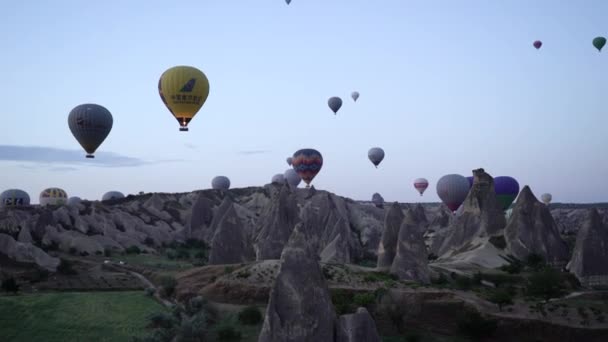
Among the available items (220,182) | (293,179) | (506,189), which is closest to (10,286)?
(506,189)

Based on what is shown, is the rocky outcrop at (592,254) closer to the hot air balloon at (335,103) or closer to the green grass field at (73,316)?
the green grass field at (73,316)

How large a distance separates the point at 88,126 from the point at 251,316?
35.8 metres

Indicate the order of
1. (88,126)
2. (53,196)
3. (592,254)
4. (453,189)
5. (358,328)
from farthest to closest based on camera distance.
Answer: (53,196) < (453,189) < (88,126) < (592,254) < (358,328)

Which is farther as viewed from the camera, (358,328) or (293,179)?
(293,179)

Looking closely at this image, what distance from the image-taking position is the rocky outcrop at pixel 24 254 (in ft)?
174

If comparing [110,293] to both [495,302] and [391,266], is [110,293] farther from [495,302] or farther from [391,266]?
[495,302]

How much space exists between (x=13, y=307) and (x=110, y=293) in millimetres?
7461

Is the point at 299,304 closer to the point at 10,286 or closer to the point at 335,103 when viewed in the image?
the point at 10,286

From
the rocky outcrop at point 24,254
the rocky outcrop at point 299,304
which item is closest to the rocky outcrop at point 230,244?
the rocky outcrop at point 24,254

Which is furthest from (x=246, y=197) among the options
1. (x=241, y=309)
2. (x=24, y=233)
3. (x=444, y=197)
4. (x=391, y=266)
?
(x=241, y=309)

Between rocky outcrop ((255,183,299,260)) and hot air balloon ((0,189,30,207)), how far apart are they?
285ft

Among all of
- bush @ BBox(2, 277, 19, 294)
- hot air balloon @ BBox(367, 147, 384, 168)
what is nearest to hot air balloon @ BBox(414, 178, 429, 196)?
hot air balloon @ BBox(367, 147, 384, 168)

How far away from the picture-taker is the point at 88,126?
60.9 metres

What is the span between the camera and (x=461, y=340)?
32.7m
